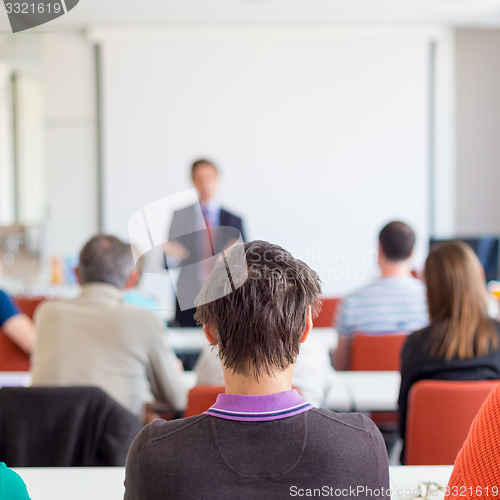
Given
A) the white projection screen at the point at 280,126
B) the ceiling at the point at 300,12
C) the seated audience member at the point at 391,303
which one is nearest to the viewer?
the seated audience member at the point at 391,303

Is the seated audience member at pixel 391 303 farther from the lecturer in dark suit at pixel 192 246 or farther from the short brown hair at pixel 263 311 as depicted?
the short brown hair at pixel 263 311

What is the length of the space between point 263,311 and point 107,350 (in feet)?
4.05

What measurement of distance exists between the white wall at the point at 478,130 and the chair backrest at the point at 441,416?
4.29 metres

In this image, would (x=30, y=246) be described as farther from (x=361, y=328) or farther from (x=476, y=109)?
(x=476, y=109)

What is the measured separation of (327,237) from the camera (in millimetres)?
5680

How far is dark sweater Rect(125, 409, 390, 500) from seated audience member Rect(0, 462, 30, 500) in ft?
0.61

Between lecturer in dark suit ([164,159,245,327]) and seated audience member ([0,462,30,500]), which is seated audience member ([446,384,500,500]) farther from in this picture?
seated audience member ([0,462,30,500])

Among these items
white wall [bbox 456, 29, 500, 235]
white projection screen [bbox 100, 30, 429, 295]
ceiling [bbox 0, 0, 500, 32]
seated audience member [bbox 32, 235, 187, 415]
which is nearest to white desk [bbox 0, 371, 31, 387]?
seated audience member [bbox 32, 235, 187, 415]

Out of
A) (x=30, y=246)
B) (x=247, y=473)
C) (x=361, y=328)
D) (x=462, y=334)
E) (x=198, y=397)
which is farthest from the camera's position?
(x=30, y=246)

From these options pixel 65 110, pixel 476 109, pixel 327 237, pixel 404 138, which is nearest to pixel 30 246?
pixel 65 110

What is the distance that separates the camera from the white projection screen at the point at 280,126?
5.52 metres

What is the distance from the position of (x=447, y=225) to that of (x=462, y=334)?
3972 millimetres

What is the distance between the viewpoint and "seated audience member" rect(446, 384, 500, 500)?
0.96 metres

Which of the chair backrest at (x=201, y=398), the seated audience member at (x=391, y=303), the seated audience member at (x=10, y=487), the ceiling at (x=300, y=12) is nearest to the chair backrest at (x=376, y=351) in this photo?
the seated audience member at (x=391, y=303)
